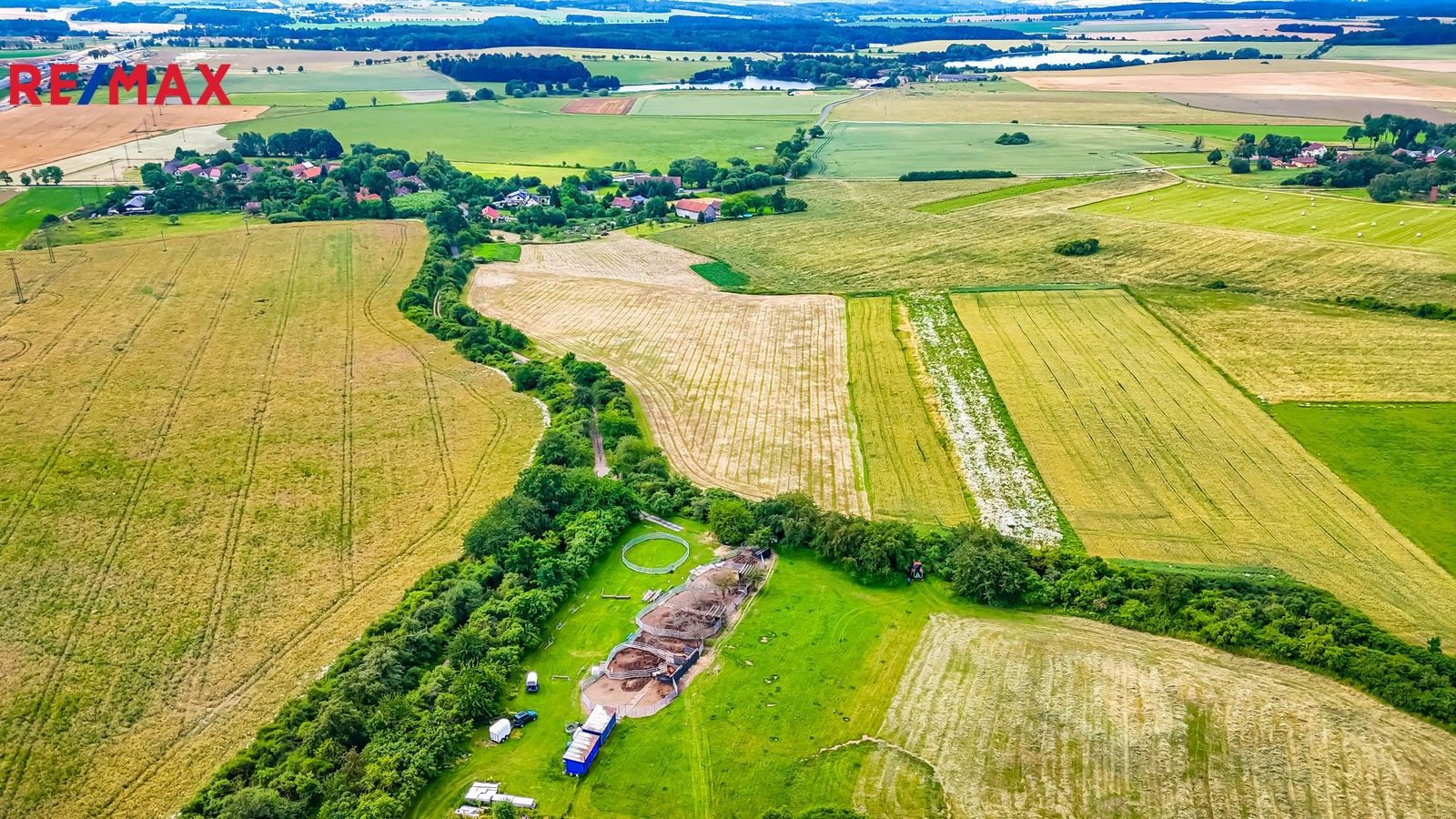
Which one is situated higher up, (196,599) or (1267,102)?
(1267,102)

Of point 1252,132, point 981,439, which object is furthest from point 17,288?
point 1252,132

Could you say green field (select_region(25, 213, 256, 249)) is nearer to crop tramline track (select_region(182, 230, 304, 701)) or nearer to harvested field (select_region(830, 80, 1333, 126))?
crop tramline track (select_region(182, 230, 304, 701))

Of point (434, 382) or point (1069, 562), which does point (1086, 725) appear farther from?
point (434, 382)

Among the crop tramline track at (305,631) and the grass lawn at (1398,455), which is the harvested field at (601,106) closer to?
the crop tramline track at (305,631)

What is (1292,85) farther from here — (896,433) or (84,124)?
(84,124)

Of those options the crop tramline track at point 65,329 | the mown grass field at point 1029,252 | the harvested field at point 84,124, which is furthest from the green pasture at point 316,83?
the mown grass field at point 1029,252

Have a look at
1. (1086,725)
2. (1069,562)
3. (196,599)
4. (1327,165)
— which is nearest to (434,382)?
(196,599)

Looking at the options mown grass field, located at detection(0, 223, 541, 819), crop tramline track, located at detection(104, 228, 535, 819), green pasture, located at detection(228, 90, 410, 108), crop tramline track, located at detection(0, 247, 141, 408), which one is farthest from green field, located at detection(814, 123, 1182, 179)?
green pasture, located at detection(228, 90, 410, 108)
